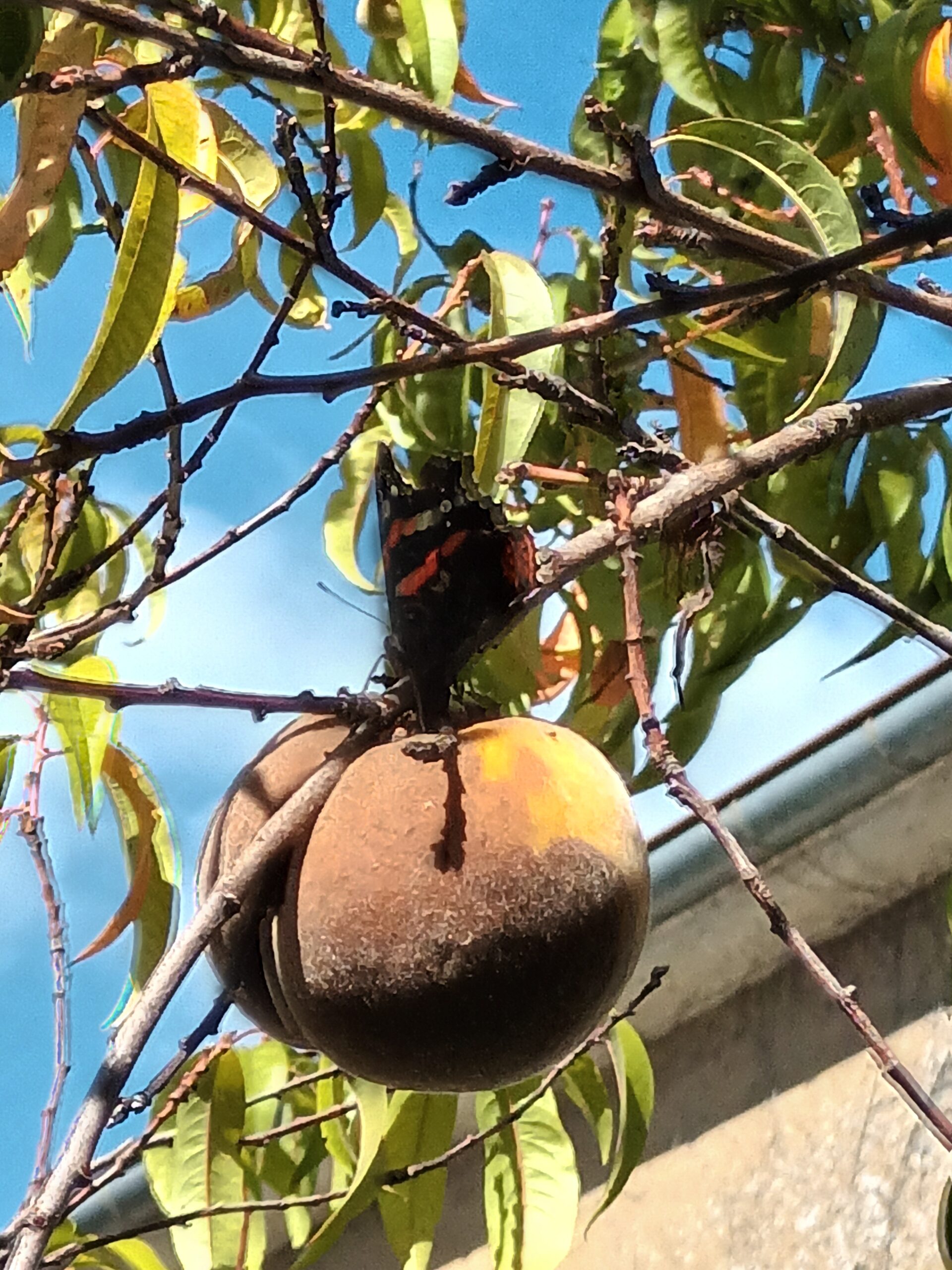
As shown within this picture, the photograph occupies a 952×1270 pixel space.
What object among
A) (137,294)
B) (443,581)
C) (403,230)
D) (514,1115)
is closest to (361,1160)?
(514,1115)

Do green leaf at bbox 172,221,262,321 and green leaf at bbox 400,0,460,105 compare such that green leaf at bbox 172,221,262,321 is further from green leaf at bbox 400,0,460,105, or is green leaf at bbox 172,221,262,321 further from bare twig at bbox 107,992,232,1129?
bare twig at bbox 107,992,232,1129

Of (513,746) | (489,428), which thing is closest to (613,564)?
(489,428)

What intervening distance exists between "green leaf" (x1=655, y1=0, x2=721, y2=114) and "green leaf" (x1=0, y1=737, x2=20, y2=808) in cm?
62

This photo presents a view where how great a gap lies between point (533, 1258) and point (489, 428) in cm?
56

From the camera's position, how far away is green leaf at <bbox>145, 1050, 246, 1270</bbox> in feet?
2.97

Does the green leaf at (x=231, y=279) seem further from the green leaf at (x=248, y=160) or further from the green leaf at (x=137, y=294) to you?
the green leaf at (x=137, y=294)

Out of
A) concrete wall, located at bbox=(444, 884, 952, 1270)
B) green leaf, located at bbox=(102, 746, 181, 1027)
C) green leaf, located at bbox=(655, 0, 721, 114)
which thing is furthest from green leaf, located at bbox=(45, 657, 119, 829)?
concrete wall, located at bbox=(444, 884, 952, 1270)

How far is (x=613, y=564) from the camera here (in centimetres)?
92

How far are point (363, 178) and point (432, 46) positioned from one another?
0.63 feet

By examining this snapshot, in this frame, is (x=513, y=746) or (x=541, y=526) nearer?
(x=513, y=746)

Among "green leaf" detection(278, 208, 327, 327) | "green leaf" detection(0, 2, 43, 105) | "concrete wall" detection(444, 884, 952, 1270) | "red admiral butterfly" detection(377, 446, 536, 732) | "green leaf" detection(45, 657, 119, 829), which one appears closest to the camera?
"green leaf" detection(0, 2, 43, 105)

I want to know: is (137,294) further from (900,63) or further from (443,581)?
(900,63)

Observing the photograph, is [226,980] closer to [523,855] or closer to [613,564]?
[523,855]

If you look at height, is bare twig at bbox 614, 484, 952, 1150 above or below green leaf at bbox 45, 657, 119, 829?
below
